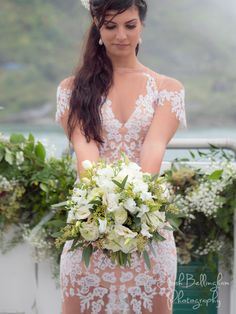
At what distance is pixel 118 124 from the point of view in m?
2.25

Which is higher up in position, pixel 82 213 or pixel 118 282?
pixel 82 213

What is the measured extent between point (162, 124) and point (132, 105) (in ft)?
0.40

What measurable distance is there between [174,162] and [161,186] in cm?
147

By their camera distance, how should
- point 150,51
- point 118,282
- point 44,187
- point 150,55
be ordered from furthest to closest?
point 150,51
point 150,55
point 44,187
point 118,282

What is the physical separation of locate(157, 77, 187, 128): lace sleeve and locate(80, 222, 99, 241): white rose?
2.02 feet

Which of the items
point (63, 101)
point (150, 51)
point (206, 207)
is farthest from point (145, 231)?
point (150, 51)

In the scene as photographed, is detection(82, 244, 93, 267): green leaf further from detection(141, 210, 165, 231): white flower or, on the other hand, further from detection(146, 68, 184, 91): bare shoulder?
detection(146, 68, 184, 91): bare shoulder

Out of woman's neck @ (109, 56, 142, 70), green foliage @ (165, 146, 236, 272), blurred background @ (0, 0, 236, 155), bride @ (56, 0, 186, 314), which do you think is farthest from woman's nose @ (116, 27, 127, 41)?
blurred background @ (0, 0, 236, 155)

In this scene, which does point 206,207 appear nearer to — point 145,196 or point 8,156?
point 8,156

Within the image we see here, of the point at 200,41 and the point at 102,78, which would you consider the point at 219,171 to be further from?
the point at 200,41

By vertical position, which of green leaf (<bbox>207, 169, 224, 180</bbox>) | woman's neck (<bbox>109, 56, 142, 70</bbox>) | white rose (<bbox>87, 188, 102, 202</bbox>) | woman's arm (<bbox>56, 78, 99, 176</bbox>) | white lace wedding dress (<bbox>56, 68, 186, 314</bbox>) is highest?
woman's neck (<bbox>109, 56, 142, 70</bbox>)

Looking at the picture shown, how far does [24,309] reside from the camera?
345 cm

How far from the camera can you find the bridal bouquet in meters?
1.84

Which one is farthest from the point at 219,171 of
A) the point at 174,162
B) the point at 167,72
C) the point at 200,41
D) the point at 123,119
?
the point at 200,41
